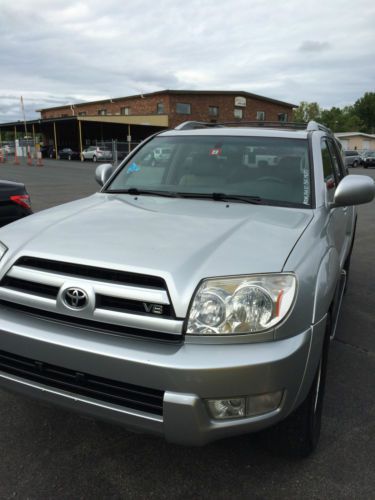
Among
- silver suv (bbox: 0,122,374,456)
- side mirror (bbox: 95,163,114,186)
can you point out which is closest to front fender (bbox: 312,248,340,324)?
silver suv (bbox: 0,122,374,456)

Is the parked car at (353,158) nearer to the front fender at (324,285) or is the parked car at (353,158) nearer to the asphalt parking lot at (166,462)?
the front fender at (324,285)

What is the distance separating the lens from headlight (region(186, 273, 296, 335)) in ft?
5.93

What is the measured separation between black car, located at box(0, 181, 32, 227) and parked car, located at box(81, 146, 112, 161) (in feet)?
99.3

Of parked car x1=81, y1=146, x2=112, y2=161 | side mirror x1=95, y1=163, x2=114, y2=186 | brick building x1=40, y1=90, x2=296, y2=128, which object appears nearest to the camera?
side mirror x1=95, y1=163, x2=114, y2=186

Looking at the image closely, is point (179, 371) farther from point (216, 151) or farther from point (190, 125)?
point (190, 125)

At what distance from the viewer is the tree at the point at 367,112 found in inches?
3686

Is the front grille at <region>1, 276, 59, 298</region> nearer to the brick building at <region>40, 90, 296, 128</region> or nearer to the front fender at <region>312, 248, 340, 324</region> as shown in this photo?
the front fender at <region>312, 248, 340, 324</region>

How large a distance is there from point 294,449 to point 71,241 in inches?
60.9

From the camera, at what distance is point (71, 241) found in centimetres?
215

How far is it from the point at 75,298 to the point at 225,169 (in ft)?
5.63

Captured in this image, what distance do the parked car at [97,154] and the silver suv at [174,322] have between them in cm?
3345

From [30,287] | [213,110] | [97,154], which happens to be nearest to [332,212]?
[30,287]

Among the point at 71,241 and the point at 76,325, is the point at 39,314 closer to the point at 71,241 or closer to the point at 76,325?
the point at 76,325

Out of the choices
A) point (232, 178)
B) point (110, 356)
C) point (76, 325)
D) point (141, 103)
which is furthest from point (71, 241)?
point (141, 103)
